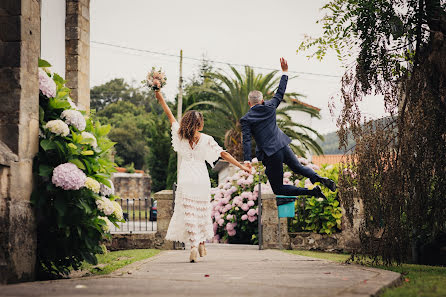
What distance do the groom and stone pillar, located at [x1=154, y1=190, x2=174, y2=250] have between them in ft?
12.9

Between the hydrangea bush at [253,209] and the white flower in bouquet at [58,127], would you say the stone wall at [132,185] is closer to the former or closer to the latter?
the hydrangea bush at [253,209]

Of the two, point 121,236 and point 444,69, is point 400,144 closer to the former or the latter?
point 444,69

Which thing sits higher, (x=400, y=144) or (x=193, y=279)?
(x=400, y=144)

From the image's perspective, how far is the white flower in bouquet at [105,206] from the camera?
22.3 feet

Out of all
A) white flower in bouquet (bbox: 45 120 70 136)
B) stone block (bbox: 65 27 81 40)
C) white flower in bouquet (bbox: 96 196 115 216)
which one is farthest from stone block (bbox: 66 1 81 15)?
white flower in bouquet (bbox: 96 196 115 216)

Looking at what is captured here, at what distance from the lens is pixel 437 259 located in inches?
368

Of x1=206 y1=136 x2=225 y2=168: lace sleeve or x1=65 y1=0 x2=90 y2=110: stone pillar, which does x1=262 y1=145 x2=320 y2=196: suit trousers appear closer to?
x1=206 y1=136 x2=225 y2=168: lace sleeve

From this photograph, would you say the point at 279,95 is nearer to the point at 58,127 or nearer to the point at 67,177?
the point at 58,127

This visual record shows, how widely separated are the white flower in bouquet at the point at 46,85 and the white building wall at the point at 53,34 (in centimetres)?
451

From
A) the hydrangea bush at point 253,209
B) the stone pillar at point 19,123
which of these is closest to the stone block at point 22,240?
the stone pillar at point 19,123

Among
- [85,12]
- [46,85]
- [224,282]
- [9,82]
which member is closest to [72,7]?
[85,12]

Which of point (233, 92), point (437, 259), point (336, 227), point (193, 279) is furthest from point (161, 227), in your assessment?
point (233, 92)

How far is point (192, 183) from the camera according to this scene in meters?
8.17

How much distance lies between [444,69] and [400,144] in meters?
1.12
